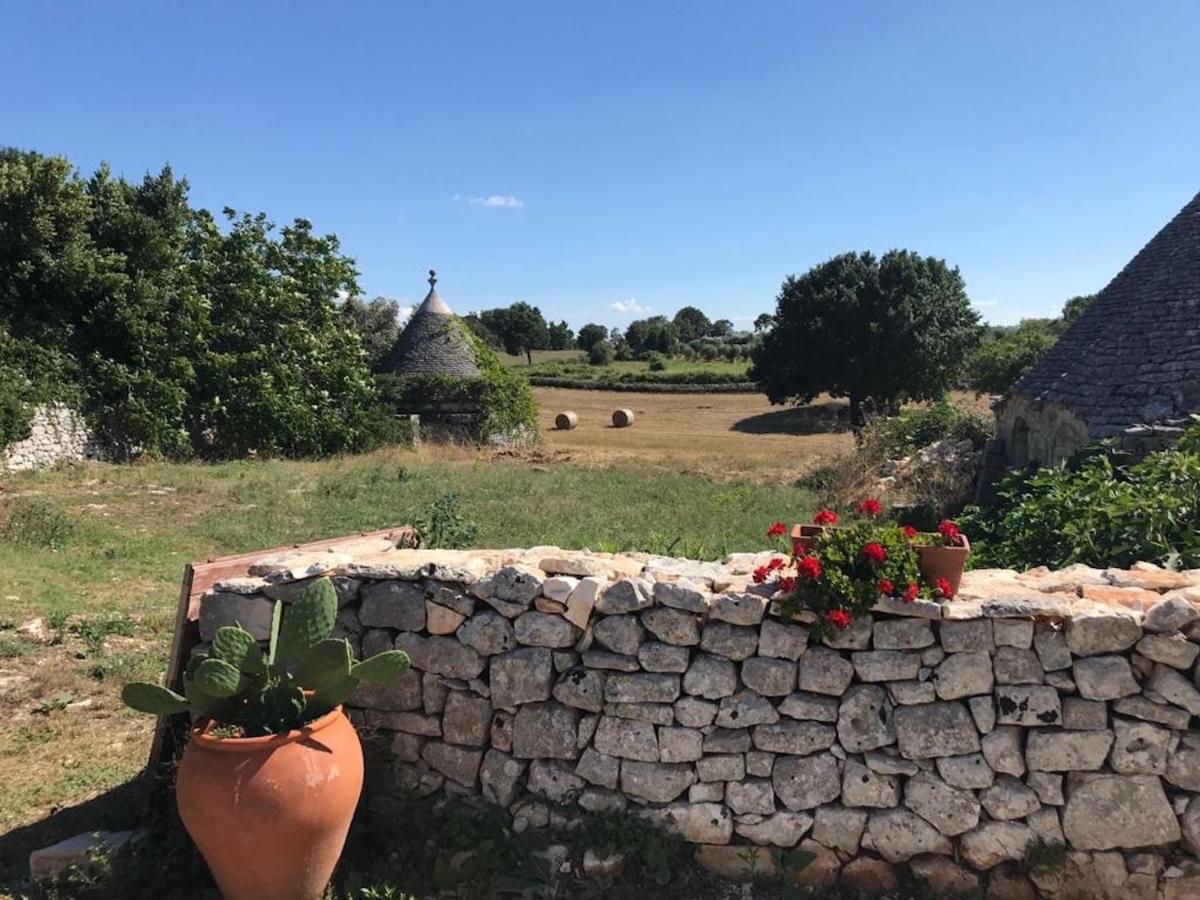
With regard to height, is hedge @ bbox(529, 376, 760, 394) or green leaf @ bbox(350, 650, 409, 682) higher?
hedge @ bbox(529, 376, 760, 394)

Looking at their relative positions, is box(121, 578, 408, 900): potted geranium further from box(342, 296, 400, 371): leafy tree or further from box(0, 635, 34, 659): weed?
box(342, 296, 400, 371): leafy tree

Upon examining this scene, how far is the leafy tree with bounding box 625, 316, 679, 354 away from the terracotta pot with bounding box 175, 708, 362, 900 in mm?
77811

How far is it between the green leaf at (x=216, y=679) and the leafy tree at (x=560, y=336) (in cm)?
9213

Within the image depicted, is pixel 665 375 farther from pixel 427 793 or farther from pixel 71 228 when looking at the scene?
pixel 427 793

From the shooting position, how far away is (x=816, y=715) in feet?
12.8

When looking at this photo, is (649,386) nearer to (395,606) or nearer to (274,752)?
(395,606)

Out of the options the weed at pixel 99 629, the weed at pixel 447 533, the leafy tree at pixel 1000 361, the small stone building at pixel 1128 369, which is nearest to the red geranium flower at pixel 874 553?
the weed at pixel 447 533

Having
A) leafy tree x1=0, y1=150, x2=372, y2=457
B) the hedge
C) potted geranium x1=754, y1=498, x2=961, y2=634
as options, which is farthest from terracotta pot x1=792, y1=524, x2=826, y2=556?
the hedge

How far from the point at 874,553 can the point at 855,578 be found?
6.1 inches

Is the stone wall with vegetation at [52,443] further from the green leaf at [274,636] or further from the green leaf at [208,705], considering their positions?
the green leaf at [208,705]

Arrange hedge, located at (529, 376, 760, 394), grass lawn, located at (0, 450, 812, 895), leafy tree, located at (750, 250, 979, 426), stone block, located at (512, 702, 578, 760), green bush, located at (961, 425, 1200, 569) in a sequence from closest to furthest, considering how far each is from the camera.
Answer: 1. stone block, located at (512, 702, 578, 760)
2. grass lawn, located at (0, 450, 812, 895)
3. green bush, located at (961, 425, 1200, 569)
4. leafy tree, located at (750, 250, 979, 426)
5. hedge, located at (529, 376, 760, 394)

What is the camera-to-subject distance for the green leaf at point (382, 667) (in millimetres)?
3832

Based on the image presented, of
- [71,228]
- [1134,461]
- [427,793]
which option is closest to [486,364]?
[71,228]

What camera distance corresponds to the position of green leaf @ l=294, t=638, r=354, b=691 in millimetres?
3770
